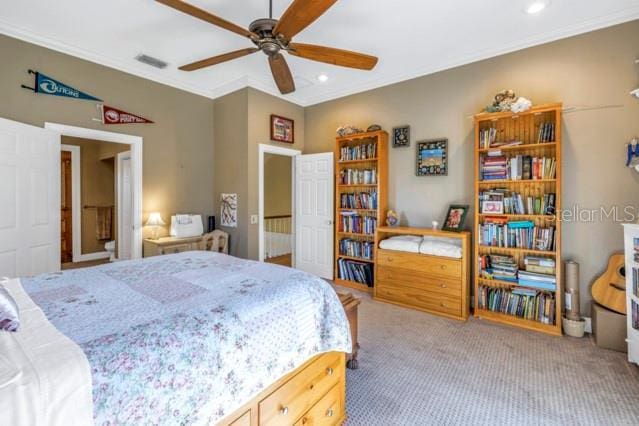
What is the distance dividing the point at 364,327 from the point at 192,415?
2230mm

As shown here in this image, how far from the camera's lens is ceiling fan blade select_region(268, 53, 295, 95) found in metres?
2.28

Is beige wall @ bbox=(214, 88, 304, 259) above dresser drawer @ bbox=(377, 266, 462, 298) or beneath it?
above

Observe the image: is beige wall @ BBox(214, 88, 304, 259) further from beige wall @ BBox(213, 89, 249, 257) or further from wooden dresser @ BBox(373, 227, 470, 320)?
wooden dresser @ BBox(373, 227, 470, 320)

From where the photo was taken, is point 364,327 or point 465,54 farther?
point 465,54

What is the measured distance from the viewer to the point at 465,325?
2938 millimetres

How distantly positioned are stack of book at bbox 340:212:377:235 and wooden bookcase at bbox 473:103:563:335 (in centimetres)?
126

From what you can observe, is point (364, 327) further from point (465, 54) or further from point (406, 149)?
point (465, 54)

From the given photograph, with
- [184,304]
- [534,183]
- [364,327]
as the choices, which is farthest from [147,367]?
[534,183]

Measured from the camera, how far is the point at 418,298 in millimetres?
3332

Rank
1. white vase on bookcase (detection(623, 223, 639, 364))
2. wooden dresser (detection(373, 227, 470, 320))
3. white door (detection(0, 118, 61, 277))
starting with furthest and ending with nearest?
wooden dresser (detection(373, 227, 470, 320)), white door (detection(0, 118, 61, 277)), white vase on bookcase (detection(623, 223, 639, 364))

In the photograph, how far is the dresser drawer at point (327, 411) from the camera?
4.56ft

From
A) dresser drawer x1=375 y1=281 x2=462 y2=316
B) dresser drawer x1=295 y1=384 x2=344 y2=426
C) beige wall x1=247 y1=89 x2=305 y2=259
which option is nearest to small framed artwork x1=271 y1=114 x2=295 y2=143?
beige wall x1=247 y1=89 x2=305 y2=259

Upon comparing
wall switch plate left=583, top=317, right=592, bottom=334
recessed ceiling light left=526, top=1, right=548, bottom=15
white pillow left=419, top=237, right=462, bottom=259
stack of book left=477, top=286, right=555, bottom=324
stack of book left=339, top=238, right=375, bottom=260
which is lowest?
wall switch plate left=583, top=317, right=592, bottom=334

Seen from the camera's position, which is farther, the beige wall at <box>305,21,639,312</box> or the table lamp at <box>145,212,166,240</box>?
the table lamp at <box>145,212,166,240</box>
